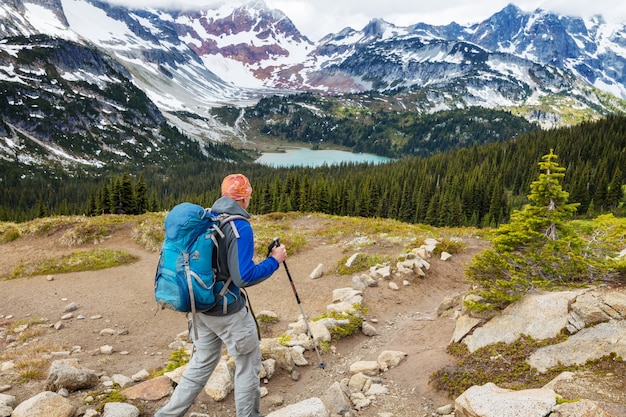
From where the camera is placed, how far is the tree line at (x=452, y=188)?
83062 mm

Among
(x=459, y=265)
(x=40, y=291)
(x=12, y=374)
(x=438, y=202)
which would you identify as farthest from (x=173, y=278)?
(x=438, y=202)

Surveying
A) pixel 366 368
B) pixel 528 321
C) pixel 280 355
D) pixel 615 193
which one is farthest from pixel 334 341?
pixel 615 193

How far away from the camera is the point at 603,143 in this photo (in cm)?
11738

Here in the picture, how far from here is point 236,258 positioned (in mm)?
5141

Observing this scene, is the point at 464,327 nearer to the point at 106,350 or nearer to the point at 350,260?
the point at 350,260

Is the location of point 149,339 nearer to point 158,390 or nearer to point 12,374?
point 12,374

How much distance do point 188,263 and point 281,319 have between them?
8763 mm

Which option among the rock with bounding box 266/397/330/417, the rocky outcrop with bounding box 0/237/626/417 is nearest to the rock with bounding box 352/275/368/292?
the rocky outcrop with bounding box 0/237/626/417

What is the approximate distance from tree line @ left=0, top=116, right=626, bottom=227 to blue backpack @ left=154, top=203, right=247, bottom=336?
203ft

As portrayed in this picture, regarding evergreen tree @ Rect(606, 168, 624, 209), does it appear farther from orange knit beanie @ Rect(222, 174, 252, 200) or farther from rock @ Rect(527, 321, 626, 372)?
orange knit beanie @ Rect(222, 174, 252, 200)

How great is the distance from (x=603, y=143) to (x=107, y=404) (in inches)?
5851

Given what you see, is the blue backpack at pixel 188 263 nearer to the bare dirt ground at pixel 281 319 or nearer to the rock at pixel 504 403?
the bare dirt ground at pixel 281 319

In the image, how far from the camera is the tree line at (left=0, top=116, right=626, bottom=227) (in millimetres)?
83062

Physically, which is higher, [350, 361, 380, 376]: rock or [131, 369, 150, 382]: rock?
[350, 361, 380, 376]: rock
